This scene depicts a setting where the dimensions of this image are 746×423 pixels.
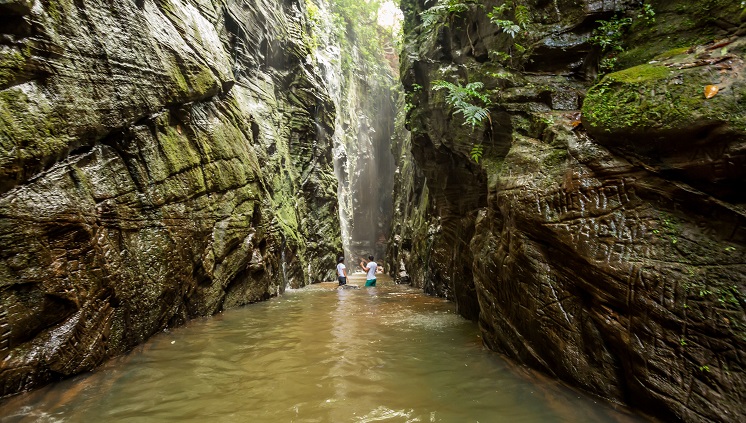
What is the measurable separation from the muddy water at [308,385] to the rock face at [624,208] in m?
0.57

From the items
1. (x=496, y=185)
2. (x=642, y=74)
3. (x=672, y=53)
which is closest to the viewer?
(x=642, y=74)

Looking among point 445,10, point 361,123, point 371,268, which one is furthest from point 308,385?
point 361,123

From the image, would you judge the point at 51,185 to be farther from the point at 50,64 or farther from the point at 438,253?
the point at 438,253

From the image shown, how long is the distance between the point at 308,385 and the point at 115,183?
4.07m

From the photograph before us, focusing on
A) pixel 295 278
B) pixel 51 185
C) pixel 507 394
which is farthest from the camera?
pixel 295 278

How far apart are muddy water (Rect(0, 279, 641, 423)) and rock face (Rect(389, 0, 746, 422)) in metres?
0.57

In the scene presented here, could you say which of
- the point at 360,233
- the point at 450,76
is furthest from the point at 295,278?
the point at 360,233

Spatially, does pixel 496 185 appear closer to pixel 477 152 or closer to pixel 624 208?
pixel 477 152

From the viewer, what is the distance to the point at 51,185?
13.6 feet

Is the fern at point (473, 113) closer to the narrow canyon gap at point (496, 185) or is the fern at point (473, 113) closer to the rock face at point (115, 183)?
the narrow canyon gap at point (496, 185)

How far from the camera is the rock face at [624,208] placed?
9.36ft

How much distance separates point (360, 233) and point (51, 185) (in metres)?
31.1

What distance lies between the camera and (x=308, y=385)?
12.7 ft

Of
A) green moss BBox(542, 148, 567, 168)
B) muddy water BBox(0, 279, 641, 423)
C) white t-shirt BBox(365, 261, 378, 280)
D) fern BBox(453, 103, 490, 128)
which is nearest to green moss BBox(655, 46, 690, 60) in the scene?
green moss BBox(542, 148, 567, 168)
